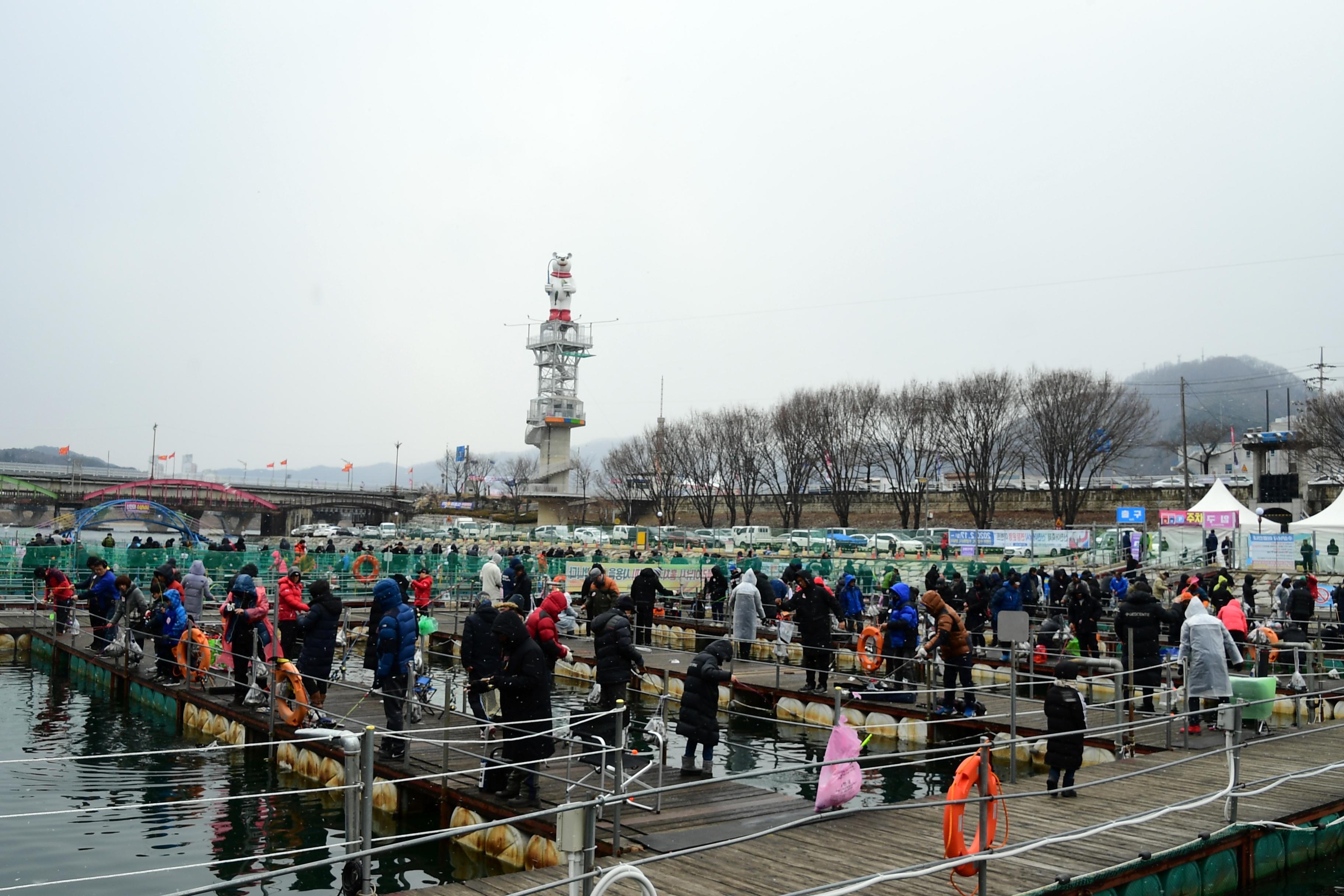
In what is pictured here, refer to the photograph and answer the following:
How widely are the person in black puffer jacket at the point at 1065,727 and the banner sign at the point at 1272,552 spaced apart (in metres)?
32.1

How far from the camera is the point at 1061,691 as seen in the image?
10930 mm

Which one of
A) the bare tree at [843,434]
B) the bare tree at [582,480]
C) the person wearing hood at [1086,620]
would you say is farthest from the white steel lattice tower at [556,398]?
the person wearing hood at [1086,620]

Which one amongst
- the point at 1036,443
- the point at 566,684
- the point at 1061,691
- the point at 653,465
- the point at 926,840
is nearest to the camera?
the point at 926,840

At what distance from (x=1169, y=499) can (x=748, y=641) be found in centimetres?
5743

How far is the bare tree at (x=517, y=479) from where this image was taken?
97125mm

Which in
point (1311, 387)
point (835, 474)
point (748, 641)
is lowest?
point (748, 641)

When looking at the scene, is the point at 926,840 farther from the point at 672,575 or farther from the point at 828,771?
the point at 672,575

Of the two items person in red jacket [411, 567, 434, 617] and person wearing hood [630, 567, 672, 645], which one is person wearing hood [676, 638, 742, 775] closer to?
person wearing hood [630, 567, 672, 645]

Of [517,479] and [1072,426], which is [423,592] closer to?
[1072,426]

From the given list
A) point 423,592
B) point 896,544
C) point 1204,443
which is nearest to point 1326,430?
point 896,544

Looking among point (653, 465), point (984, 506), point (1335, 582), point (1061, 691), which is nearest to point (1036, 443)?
point (984, 506)

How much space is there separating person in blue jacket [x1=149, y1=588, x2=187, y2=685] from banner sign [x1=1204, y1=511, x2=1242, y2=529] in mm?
39731

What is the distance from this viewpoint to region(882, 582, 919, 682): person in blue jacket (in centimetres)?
1789

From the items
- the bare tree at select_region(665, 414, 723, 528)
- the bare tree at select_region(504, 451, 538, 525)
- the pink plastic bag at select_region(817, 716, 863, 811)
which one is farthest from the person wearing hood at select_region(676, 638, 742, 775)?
the bare tree at select_region(504, 451, 538, 525)
